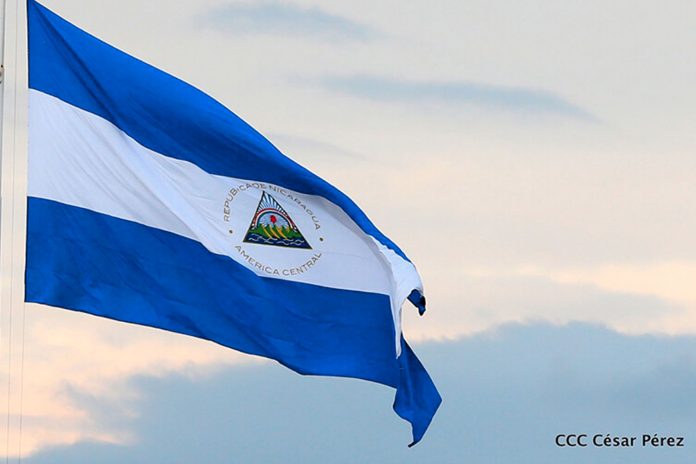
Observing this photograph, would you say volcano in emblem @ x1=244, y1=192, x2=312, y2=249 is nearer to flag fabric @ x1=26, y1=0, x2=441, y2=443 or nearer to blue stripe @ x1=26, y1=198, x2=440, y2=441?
flag fabric @ x1=26, y1=0, x2=441, y2=443

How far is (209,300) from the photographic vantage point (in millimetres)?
33719

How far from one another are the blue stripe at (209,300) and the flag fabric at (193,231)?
0.02 meters

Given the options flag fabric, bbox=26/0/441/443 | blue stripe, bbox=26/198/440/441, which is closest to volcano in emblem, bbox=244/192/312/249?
flag fabric, bbox=26/0/441/443

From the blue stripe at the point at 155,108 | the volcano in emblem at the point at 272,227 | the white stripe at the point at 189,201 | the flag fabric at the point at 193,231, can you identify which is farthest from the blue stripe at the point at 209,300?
the blue stripe at the point at 155,108

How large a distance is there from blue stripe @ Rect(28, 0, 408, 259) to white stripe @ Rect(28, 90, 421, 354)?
0.62 feet

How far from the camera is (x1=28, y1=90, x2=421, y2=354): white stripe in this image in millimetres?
33031

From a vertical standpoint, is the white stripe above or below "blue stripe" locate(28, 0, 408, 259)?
below

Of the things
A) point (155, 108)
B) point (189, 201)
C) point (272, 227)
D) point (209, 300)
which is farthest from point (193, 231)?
point (155, 108)

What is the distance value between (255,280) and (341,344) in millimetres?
1975

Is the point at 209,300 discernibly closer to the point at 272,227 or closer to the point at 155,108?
the point at 272,227

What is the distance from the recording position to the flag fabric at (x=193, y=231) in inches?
1297

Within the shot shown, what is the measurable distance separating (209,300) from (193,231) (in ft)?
3.87

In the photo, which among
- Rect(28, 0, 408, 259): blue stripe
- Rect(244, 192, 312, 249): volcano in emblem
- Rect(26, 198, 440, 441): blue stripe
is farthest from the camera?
Rect(244, 192, 312, 249): volcano in emblem

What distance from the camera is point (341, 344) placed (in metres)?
35.0
